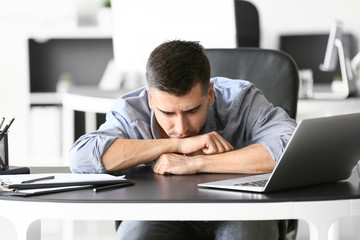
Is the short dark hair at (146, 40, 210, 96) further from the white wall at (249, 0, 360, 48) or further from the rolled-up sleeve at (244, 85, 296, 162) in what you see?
the white wall at (249, 0, 360, 48)

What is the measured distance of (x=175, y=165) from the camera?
154 cm

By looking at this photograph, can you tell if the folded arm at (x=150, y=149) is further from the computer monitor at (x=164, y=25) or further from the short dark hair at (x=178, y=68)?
the computer monitor at (x=164, y=25)

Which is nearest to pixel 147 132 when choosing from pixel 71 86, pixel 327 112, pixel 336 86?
pixel 327 112

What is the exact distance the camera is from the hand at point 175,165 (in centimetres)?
154

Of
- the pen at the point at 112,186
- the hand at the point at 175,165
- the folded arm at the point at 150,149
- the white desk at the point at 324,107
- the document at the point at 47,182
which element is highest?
the white desk at the point at 324,107

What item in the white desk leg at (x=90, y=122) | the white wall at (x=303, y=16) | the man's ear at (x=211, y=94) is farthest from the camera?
the white wall at (x=303, y=16)

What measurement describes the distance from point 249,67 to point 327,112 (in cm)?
118

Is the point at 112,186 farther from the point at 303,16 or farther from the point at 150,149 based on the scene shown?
the point at 303,16

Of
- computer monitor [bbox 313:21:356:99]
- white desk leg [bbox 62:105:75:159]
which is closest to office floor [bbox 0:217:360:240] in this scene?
white desk leg [bbox 62:105:75:159]

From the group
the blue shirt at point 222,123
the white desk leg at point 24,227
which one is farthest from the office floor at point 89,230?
the white desk leg at point 24,227

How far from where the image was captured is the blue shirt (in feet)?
5.31

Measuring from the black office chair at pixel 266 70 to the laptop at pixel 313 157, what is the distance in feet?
2.26

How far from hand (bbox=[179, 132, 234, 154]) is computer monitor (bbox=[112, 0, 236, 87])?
0.93 meters

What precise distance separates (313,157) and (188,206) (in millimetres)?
308
